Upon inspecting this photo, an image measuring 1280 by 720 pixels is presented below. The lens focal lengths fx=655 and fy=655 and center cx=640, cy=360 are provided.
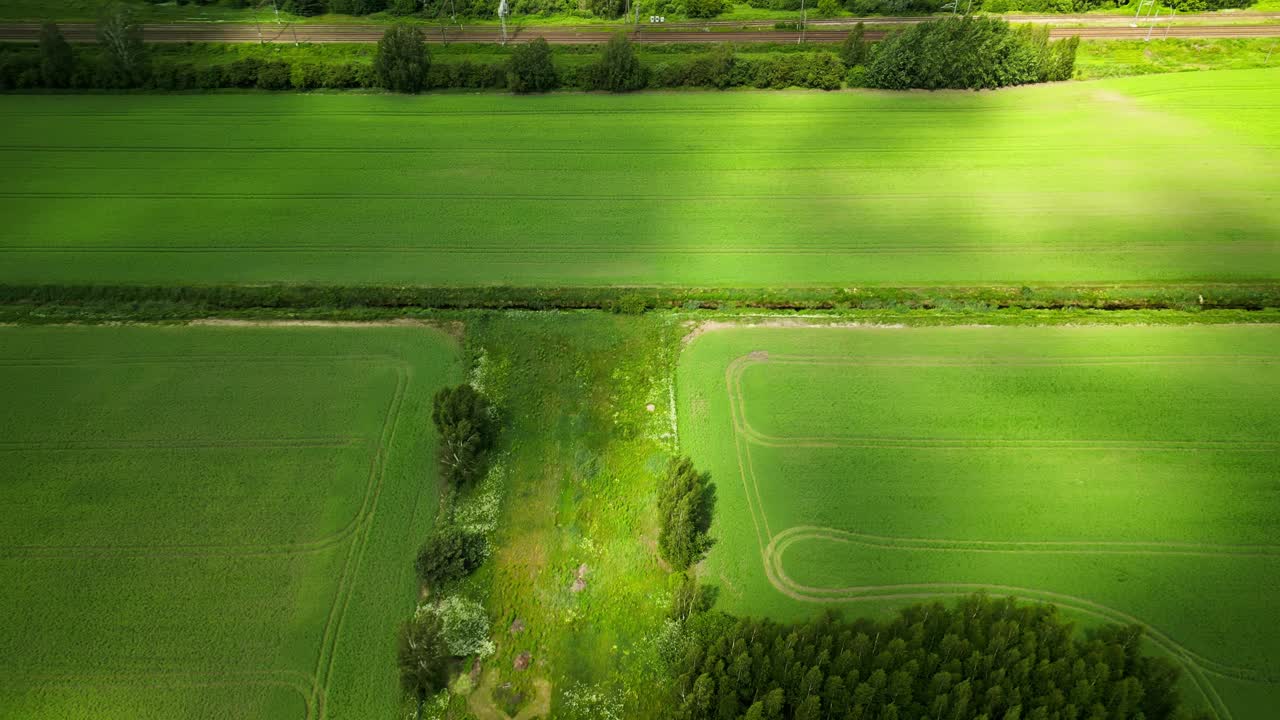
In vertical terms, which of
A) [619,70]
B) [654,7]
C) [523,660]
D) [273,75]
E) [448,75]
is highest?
[654,7]

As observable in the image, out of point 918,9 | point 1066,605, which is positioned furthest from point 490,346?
point 918,9

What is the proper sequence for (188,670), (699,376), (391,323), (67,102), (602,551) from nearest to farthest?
(188,670) → (602,551) → (699,376) → (391,323) → (67,102)

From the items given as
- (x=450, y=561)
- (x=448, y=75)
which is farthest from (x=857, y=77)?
(x=450, y=561)

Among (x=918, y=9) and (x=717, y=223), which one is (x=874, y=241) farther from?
(x=918, y=9)

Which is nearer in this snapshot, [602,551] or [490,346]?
[602,551]

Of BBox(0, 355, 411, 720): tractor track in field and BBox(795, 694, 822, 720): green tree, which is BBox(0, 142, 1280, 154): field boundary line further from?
BBox(795, 694, 822, 720): green tree

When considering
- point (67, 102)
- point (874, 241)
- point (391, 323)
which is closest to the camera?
point (391, 323)

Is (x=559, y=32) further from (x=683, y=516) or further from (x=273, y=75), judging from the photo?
(x=683, y=516)

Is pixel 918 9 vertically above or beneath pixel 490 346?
above

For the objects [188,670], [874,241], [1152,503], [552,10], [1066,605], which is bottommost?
[188,670]
